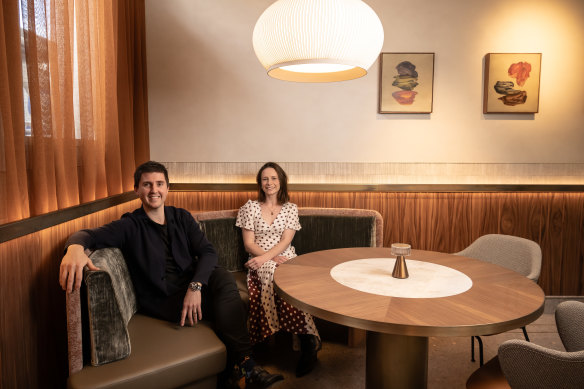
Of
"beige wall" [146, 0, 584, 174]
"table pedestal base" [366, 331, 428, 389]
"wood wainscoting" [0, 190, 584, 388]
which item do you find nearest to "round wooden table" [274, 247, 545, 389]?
"table pedestal base" [366, 331, 428, 389]

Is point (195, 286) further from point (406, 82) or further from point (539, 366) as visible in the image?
point (406, 82)

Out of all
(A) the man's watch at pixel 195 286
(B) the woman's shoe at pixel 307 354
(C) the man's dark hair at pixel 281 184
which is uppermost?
(C) the man's dark hair at pixel 281 184

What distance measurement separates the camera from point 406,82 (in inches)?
124

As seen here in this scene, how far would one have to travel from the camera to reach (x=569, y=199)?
3172mm

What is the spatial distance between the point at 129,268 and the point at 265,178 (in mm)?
1129

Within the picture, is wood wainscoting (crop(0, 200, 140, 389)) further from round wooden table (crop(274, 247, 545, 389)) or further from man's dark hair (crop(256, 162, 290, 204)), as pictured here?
man's dark hair (crop(256, 162, 290, 204))

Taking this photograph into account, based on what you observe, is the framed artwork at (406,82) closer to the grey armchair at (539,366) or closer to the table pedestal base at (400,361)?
the table pedestal base at (400,361)

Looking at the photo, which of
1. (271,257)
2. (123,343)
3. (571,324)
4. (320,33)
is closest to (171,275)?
→ (123,343)

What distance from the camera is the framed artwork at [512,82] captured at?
3.11 metres

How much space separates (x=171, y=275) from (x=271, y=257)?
701 millimetres

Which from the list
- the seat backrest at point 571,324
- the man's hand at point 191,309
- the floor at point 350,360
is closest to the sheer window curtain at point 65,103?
the man's hand at point 191,309

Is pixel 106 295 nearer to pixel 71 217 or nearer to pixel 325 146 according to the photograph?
pixel 71 217

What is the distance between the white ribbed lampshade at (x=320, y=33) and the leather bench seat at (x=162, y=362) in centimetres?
125

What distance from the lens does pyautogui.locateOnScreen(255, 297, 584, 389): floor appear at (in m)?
2.11
